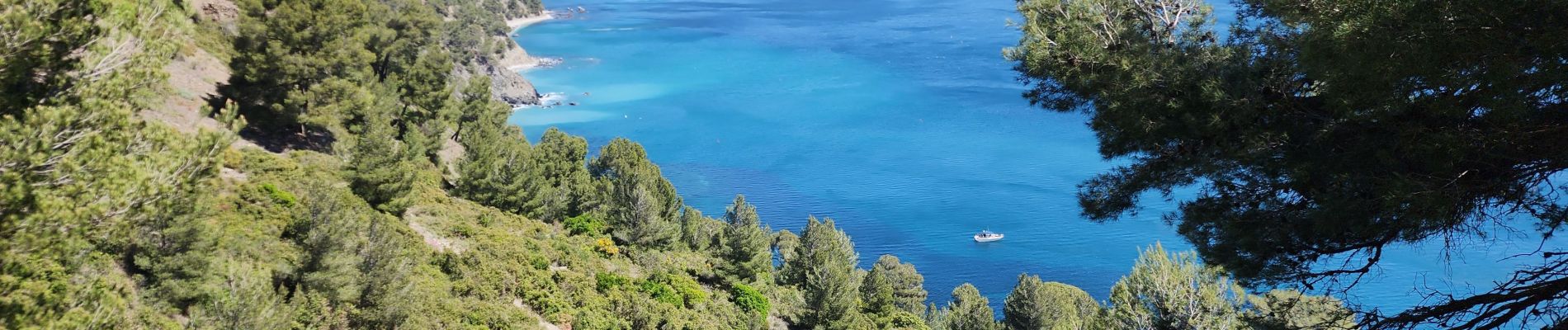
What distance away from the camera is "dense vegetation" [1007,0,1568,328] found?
5617 mm

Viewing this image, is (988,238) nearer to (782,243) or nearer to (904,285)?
(904,285)

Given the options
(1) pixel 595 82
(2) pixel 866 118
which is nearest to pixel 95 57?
(2) pixel 866 118

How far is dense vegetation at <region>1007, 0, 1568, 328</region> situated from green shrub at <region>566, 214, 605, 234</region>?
21821 millimetres

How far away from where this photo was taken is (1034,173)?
54906 millimetres

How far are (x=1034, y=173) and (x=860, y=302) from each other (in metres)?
31.5

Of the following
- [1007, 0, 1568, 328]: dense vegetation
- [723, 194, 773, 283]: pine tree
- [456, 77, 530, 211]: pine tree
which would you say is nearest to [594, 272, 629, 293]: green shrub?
[723, 194, 773, 283]: pine tree

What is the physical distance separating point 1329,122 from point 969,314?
2631 cm

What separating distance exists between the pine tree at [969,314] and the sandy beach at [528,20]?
108531 millimetres

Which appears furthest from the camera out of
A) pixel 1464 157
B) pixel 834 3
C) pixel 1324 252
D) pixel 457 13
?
pixel 834 3

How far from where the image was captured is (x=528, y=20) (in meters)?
139

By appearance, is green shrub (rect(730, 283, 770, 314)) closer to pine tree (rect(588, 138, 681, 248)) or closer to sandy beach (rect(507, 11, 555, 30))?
pine tree (rect(588, 138, 681, 248))

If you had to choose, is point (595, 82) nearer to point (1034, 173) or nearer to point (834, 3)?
point (1034, 173)

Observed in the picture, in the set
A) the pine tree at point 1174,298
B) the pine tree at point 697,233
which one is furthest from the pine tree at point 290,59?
the pine tree at point 1174,298

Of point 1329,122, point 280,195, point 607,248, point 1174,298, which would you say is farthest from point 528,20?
point 1329,122
